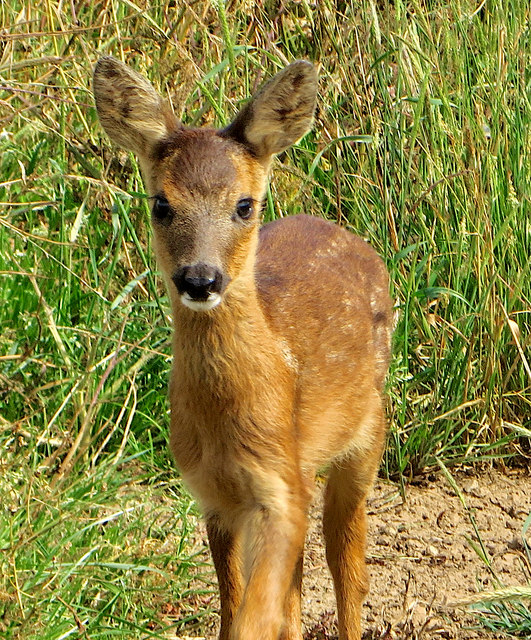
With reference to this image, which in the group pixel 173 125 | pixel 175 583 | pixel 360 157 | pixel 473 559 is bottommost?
pixel 473 559

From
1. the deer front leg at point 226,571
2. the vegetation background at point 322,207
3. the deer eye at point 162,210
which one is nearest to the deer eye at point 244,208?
the deer eye at point 162,210

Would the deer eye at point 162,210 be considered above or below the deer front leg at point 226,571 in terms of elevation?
above

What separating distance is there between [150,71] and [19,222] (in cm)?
108

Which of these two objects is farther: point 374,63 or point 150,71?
point 150,71

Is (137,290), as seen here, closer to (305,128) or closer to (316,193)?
(316,193)

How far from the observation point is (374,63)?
227 inches

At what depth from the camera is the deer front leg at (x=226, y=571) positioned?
4.28 m

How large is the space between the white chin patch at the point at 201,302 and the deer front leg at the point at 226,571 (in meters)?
0.86

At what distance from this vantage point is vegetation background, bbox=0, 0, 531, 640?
545 cm

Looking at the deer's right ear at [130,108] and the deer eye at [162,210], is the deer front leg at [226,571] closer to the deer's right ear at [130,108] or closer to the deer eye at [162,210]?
the deer eye at [162,210]

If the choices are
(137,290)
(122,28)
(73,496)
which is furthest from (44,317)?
(122,28)

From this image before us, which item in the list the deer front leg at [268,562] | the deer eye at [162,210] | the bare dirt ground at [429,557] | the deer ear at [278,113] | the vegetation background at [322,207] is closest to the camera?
the deer front leg at [268,562]

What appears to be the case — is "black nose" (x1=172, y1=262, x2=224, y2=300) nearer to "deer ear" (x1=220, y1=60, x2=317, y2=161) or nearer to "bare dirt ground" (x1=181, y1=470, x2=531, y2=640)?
"deer ear" (x1=220, y1=60, x2=317, y2=161)

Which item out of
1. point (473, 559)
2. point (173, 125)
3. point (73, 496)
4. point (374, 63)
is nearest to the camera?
point (173, 125)
